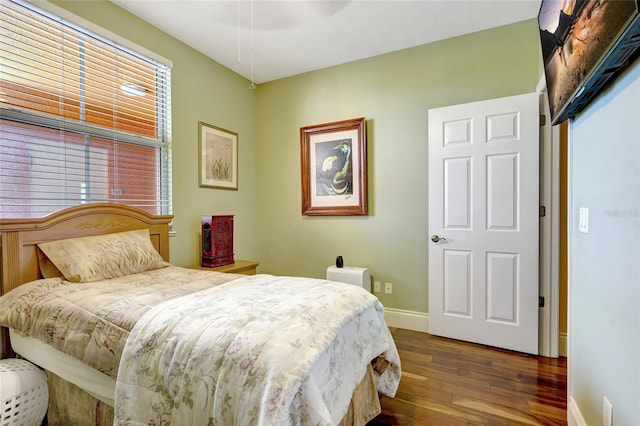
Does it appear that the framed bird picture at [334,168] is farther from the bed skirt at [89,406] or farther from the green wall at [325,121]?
the bed skirt at [89,406]

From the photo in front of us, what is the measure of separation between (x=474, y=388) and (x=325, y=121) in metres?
2.88

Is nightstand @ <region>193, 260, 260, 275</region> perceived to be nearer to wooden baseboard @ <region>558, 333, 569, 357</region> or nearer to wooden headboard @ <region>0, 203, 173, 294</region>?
wooden headboard @ <region>0, 203, 173, 294</region>

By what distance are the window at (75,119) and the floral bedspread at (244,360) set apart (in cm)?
141

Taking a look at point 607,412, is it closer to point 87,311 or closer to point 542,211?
point 542,211

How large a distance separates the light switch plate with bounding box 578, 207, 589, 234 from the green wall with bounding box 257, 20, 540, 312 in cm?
150

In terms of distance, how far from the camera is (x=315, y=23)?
2.59 m

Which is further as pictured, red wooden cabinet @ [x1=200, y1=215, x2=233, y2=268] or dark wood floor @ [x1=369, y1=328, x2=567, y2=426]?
red wooden cabinet @ [x1=200, y1=215, x2=233, y2=268]

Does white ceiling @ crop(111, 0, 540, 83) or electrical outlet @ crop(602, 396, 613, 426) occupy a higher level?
white ceiling @ crop(111, 0, 540, 83)

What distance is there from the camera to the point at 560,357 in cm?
241

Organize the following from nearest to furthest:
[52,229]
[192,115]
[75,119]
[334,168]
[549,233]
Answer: [52,229] → [75,119] → [549,233] → [192,115] → [334,168]

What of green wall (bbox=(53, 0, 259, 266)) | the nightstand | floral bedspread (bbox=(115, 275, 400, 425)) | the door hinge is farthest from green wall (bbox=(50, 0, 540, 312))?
floral bedspread (bbox=(115, 275, 400, 425))

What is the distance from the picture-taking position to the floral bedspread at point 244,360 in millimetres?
951

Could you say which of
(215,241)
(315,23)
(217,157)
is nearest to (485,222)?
(315,23)

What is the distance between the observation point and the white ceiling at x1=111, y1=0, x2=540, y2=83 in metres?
2.37
